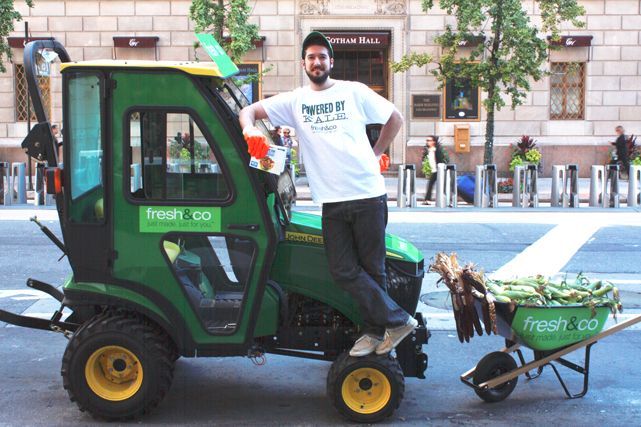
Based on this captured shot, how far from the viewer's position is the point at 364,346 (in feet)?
16.0

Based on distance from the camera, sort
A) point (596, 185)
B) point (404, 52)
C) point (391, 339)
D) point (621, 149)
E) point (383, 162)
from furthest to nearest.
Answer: point (404, 52) < point (621, 149) < point (596, 185) < point (383, 162) < point (391, 339)

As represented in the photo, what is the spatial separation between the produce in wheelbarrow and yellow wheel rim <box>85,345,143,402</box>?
5.96 feet

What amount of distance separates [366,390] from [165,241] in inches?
54.3

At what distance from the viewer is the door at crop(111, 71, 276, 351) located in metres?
4.72

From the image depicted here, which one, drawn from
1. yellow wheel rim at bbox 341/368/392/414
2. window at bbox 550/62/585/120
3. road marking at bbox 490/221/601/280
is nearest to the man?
yellow wheel rim at bbox 341/368/392/414

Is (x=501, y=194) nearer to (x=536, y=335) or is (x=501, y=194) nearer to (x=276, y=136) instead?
(x=276, y=136)

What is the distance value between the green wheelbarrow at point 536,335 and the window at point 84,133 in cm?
228

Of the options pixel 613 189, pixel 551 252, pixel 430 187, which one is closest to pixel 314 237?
pixel 551 252

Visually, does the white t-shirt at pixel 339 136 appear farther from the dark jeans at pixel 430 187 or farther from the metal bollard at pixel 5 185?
the metal bollard at pixel 5 185

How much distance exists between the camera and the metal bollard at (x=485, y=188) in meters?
18.4

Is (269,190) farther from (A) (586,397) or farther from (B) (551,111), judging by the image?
(B) (551,111)

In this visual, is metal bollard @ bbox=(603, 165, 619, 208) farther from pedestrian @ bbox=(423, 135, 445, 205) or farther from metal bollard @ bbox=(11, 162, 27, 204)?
metal bollard @ bbox=(11, 162, 27, 204)

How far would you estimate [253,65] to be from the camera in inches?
977

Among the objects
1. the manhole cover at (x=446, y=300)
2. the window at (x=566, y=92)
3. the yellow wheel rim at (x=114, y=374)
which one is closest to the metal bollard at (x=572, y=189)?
the window at (x=566, y=92)
